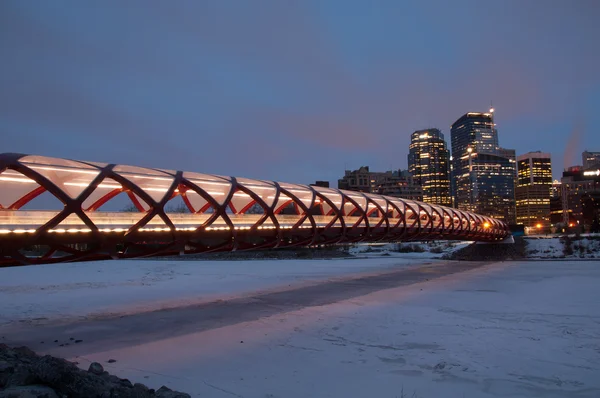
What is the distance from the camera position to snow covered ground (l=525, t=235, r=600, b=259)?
61706mm

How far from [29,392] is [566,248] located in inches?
2916

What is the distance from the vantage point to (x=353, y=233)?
33531 mm

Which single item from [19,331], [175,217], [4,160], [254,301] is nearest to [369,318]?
[254,301]

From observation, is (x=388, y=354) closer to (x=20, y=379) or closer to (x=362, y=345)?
(x=362, y=345)

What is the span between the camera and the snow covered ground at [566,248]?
6171 cm

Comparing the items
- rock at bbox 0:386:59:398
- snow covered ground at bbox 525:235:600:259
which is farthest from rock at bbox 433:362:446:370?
snow covered ground at bbox 525:235:600:259

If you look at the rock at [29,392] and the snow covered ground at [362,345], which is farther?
the snow covered ground at [362,345]

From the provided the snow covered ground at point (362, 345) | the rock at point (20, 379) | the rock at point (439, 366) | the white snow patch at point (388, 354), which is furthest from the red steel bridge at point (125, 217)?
the rock at point (439, 366)

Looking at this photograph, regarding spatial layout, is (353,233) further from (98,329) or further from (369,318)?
(98,329)

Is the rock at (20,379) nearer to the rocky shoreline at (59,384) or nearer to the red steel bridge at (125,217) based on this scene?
the rocky shoreline at (59,384)

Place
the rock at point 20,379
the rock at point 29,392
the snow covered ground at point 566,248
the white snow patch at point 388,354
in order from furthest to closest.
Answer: the snow covered ground at point 566,248, the white snow patch at point 388,354, the rock at point 20,379, the rock at point 29,392

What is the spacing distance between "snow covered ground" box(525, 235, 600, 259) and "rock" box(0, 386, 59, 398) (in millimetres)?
66158

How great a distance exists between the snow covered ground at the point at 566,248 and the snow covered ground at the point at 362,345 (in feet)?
139

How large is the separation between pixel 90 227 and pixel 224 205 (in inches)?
269
